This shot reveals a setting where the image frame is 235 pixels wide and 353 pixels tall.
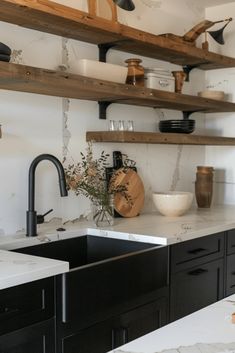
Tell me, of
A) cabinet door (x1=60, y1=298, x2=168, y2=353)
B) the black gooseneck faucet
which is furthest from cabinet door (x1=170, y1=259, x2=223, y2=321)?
the black gooseneck faucet

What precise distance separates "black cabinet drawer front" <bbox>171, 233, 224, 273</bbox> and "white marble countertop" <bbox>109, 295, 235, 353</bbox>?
1262 mm

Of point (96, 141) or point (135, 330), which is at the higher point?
point (96, 141)

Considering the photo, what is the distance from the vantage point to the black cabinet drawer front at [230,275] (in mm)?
3020

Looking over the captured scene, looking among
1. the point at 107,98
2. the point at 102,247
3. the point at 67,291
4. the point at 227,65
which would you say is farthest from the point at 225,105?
the point at 67,291

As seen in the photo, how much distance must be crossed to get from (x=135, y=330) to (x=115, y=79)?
1.38 meters

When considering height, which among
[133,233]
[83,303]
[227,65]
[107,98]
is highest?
[227,65]

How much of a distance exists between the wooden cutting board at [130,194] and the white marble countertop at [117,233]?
0.06 meters

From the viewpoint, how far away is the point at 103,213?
2820mm

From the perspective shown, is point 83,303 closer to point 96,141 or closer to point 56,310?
point 56,310

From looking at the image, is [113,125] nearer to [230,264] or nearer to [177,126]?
[177,126]

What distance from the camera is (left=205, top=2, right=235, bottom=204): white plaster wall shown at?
3.92 metres

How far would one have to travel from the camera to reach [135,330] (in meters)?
2.26

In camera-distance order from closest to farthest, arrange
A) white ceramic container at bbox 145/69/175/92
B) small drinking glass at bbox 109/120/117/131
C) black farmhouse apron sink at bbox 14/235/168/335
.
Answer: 1. black farmhouse apron sink at bbox 14/235/168/335
2. small drinking glass at bbox 109/120/117/131
3. white ceramic container at bbox 145/69/175/92

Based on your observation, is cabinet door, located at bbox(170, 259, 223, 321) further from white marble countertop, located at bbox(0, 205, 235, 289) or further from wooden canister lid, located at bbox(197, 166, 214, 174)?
wooden canister lid, located at bbox(197, 166, 214, 174)
